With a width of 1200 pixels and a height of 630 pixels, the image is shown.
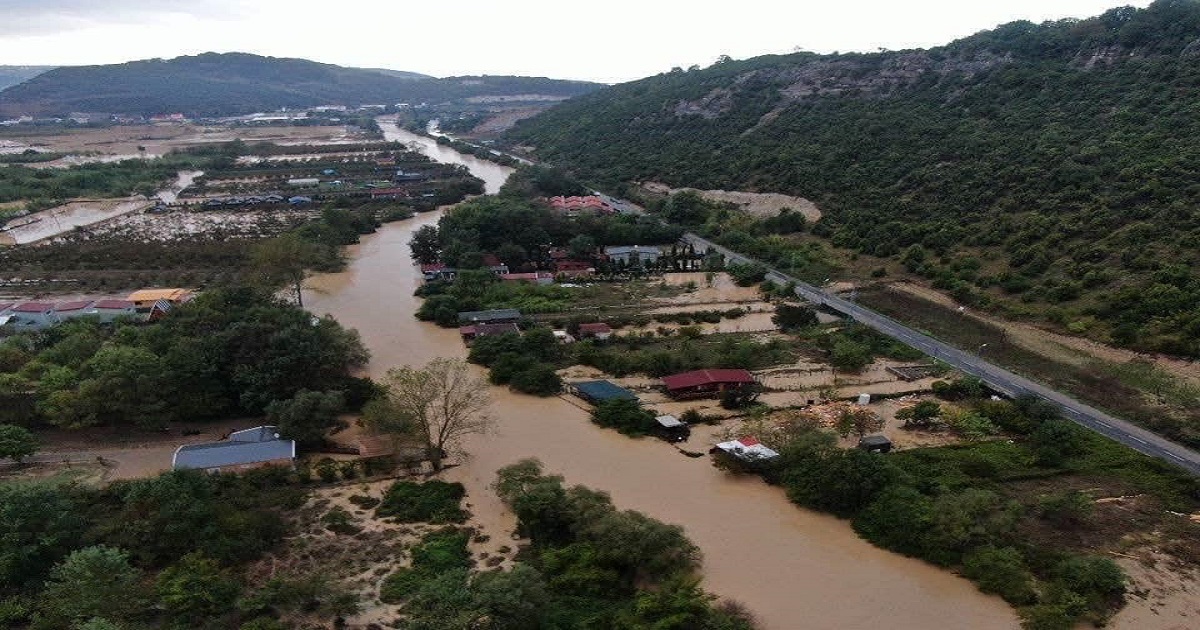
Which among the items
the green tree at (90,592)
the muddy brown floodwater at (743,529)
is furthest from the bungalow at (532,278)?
the green tree at (90,592)

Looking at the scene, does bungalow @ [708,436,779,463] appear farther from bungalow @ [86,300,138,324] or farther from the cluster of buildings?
bungalow @ [86,300,138,324]

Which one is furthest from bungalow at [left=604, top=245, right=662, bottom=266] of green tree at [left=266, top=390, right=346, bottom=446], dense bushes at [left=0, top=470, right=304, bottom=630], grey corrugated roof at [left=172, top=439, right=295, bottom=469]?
dense bushes at [left=0, top=470, right=304, bottom=630]

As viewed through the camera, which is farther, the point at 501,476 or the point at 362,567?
the point at 501,476

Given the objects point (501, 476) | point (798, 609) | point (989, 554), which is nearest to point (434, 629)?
point (501, 476)

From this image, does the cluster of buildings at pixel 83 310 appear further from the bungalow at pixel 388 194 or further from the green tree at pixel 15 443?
the bungalow at pixel 388 194

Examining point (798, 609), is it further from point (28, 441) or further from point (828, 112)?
point (828, 112)


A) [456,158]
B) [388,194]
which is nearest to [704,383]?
[388,194]
